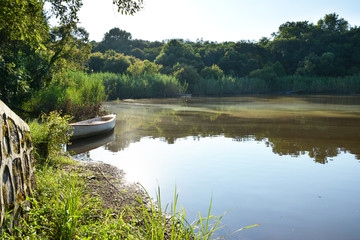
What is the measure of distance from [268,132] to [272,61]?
56.0 m

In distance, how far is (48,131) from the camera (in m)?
6.23

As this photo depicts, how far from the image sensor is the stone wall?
2734mm

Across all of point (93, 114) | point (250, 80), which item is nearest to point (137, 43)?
point (250, 80)

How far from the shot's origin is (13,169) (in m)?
3.02

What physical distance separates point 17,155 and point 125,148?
266 inches

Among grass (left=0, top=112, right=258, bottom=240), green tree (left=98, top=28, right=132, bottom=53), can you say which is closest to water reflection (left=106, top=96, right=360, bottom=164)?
grass (left=0, top=112, right=258, bottom=240)

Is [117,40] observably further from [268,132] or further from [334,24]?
[268,132]

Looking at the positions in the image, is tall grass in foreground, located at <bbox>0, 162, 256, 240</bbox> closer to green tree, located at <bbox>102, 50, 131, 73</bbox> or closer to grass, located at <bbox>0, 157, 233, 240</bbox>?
grass, located at <bbox>0, 157, 233, 240</bbox>

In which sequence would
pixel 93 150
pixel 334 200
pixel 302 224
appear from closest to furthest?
pixel 302 224 → pixel 334 200 → pixel 93 150

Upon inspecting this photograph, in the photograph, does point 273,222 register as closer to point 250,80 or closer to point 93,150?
point 93,150

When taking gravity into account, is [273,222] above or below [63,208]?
below

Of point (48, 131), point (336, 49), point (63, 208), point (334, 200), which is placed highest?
point (336, 49)

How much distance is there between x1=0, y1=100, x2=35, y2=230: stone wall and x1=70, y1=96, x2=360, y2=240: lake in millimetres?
2402

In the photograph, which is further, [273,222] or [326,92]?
[326,92]
